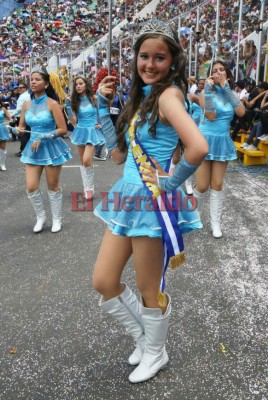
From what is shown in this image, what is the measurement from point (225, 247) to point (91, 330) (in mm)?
1895

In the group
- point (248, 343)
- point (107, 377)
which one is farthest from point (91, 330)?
point (248, 343)

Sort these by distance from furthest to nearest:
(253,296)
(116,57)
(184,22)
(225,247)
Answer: (116,57)
(184,22)
(225,247)
(253,296)

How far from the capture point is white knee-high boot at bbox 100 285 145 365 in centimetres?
204

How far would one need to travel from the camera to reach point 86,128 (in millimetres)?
5711

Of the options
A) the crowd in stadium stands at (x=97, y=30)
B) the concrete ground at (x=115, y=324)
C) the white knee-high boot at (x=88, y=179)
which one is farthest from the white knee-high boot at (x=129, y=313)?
the crowd in stadium stands at (x=97, y=30)

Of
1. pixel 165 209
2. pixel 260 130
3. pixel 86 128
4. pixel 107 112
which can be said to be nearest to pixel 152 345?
pixel 165 209

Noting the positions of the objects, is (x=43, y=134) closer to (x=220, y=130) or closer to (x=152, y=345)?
(x=220, y=130)

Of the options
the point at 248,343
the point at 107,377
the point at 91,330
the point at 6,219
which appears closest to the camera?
the point at 107,377

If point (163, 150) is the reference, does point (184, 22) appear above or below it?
above

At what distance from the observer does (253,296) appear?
3023 millimetres

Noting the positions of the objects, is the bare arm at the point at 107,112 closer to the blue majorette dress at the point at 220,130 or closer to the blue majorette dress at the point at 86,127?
the blue majorette dress at the point at 220,130

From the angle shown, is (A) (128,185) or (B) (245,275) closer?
(A) (128,185)

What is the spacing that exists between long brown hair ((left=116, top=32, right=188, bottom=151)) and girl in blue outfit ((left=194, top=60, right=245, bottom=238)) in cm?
207

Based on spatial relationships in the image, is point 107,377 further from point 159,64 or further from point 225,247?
point 225,247
